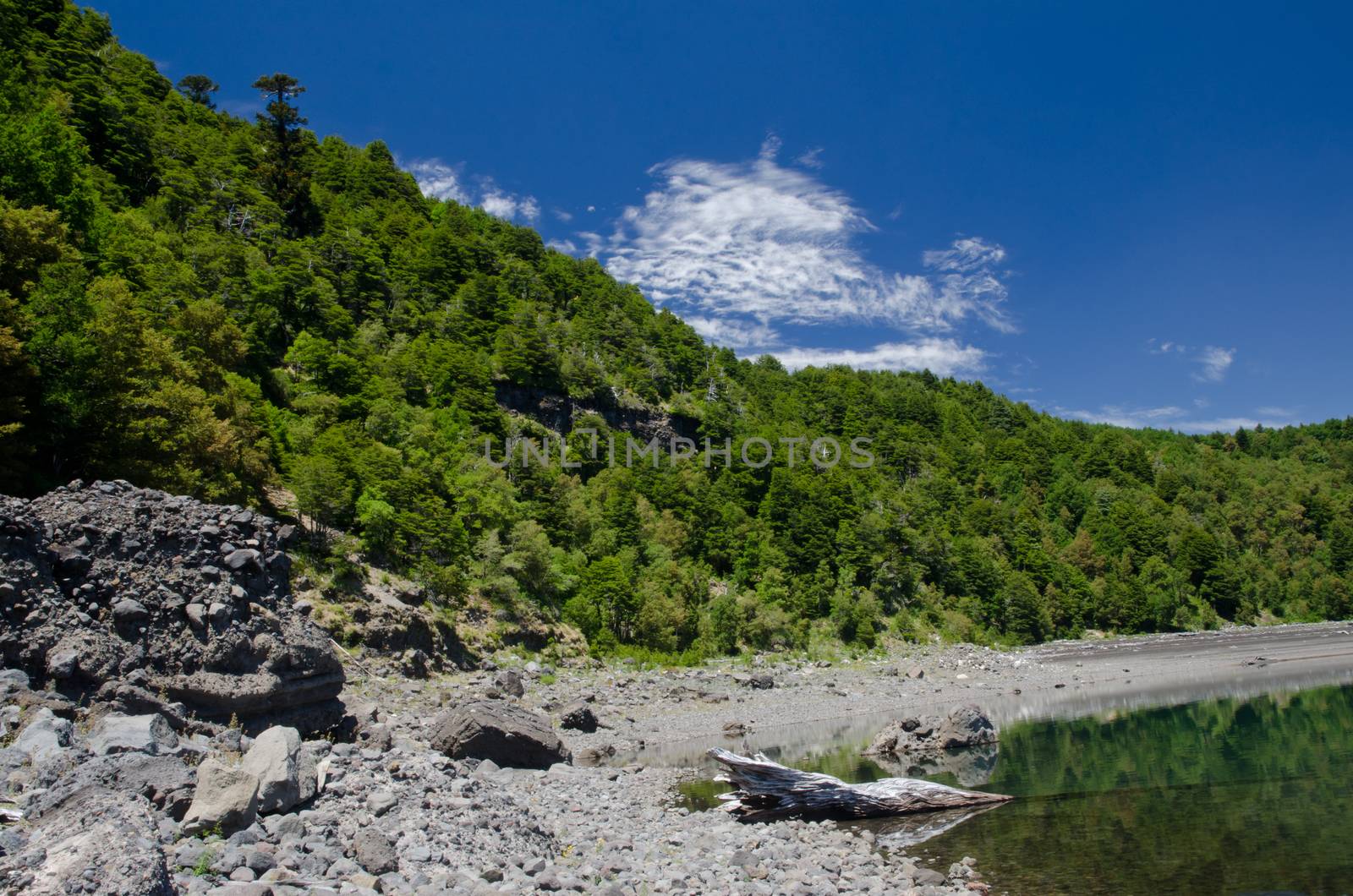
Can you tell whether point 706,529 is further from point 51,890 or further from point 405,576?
point 51,890

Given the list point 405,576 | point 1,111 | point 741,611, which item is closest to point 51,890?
point 405,576

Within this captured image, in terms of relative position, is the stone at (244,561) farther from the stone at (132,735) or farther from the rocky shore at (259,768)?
the stone at (132,735)

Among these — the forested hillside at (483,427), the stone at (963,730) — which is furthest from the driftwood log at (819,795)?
the forested hillside at (483,427)

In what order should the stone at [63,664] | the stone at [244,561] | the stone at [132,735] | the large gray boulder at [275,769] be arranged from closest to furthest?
the large gray boulder at [275,769], the stone at [132,735], the stone at [63,664], the stone at [244,561]

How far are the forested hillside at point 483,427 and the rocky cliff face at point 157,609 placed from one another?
8.38m

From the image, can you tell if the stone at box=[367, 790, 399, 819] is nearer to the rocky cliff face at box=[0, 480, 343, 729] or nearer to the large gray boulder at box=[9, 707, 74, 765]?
the large gray boulder at box=[9, 707, 74, 765]

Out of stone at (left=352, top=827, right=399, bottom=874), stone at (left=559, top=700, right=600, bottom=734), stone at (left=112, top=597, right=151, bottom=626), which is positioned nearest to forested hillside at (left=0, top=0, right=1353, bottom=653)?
stone at (left=112, top=597, right=151, bottom=626)

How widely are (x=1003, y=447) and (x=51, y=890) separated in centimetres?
14362

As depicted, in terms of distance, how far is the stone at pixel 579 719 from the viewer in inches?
1092

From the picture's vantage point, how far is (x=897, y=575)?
7669cm

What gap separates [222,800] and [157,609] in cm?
728

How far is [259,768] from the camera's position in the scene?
915 centimetres

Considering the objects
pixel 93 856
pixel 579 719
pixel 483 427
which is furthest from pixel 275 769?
pixel 483 427

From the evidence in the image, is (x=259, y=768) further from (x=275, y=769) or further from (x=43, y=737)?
(x=43, y=737)
